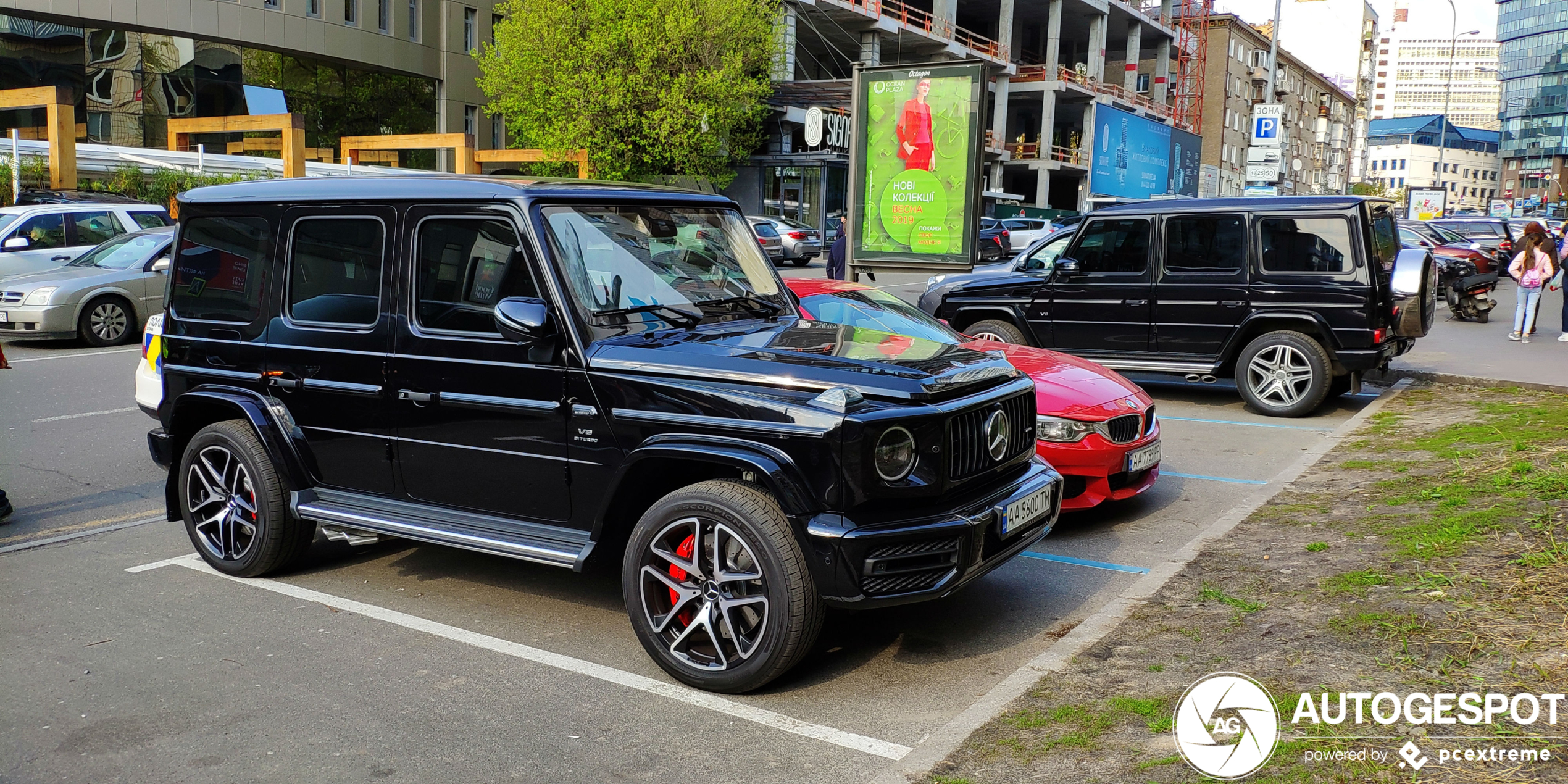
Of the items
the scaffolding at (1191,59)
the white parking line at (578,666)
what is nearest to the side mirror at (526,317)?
the white parking line at (578,666)

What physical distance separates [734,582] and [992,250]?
35.8 ft

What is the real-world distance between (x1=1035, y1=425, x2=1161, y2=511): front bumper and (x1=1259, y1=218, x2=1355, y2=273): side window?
15.2 feet

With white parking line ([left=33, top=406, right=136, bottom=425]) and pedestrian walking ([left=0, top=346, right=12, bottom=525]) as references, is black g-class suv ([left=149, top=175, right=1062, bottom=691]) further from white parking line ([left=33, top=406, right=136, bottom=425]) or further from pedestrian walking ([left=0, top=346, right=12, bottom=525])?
white parking line ([left=33, top=406, right=136, bottom=425])

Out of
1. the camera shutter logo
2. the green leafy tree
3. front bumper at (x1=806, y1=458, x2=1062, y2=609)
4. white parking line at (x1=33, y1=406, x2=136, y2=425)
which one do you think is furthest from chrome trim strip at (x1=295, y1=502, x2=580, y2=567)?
the green leafy tree

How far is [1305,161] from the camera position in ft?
335

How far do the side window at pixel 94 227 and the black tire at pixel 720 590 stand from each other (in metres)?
16.0

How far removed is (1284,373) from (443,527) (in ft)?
27.9

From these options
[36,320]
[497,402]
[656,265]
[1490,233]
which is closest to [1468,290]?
[1490,233]

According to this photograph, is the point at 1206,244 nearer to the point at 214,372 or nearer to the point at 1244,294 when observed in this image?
the point at 1244,294

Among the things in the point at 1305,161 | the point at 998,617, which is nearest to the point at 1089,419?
the point at 998,617

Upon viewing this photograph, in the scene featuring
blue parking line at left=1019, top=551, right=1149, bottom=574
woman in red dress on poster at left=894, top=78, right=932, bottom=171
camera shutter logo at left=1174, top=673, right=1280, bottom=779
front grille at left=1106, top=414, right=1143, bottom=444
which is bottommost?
blue parking line at left=1019, top=551, right=1149, bottom=574

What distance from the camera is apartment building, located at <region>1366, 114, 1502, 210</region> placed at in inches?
5704

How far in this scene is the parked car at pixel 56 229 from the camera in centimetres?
1630

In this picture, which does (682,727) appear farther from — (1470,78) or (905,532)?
(1470,78)
